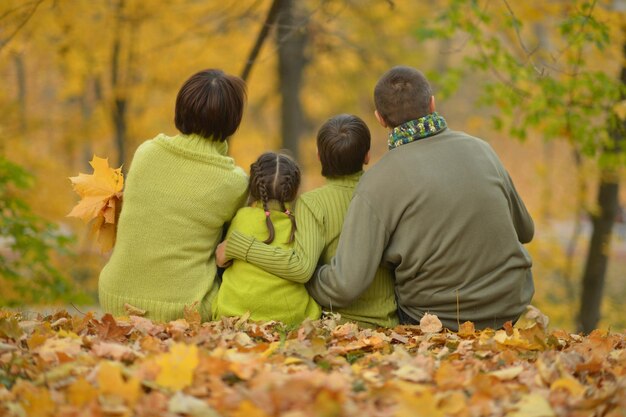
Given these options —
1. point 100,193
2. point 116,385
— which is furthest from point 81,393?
point 100,193

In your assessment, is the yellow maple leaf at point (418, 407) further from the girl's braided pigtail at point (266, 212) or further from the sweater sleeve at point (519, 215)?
the sweater sleeve at point (519, 215)

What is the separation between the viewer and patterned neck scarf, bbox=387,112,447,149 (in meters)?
3.79

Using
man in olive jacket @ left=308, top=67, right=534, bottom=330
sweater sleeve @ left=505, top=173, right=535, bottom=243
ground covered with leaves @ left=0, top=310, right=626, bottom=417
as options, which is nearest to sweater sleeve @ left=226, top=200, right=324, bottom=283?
man in olive jacket @ left=308, top=67, right=534, bottom=330

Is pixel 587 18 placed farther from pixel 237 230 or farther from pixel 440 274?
pixel 237 230

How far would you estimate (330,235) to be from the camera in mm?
3926

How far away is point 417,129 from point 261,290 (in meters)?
1.14

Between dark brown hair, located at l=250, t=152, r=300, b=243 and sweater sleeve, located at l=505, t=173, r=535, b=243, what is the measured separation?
1.12 metres

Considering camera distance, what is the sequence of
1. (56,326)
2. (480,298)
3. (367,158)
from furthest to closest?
(367,158) < (480,298) < (56,326)

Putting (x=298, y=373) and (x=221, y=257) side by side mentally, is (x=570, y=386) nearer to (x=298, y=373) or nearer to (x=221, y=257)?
(x=298, y=373)

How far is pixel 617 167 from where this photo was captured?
7055 mm

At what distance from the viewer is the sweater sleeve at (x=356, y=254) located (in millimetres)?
3613

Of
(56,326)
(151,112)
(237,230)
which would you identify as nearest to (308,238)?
(237,230)

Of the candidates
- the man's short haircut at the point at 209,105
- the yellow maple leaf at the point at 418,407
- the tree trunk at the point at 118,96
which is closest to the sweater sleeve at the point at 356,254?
the man's short haircut at the point at 209,105

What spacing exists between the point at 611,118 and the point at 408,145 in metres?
3.14
